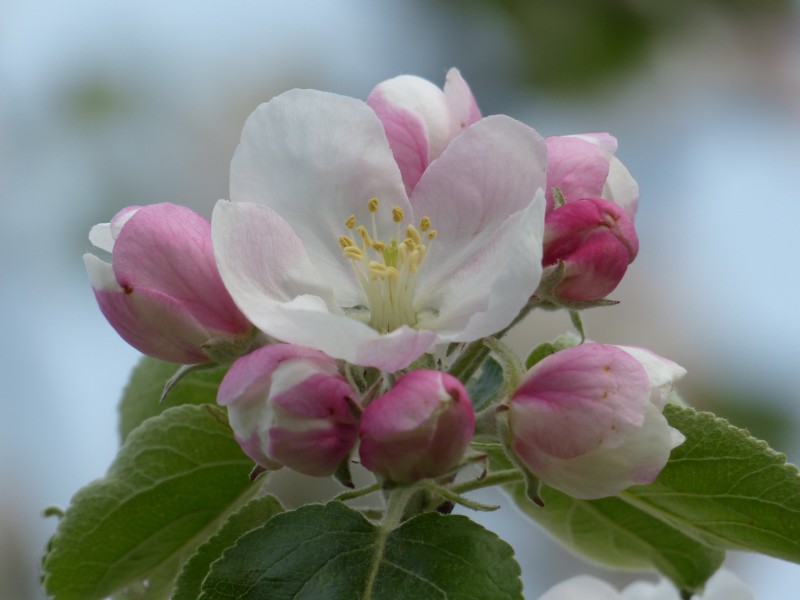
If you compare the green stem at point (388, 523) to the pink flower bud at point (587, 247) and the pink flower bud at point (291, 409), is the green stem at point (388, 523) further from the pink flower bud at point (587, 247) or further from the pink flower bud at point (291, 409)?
the pink flower bud at point (587, 247)

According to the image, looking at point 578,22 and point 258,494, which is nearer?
point 258,494

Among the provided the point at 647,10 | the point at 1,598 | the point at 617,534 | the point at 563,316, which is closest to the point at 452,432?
the point at 617,534

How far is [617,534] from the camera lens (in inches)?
64.7

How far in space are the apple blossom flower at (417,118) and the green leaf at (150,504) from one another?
1.28 feet

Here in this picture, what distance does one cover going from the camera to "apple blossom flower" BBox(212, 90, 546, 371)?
117 cm

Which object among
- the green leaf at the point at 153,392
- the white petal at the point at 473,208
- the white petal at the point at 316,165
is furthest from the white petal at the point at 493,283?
the green leaf at the point at 153,392

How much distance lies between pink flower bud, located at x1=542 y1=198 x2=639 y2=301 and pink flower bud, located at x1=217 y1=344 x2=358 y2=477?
0.91 ft

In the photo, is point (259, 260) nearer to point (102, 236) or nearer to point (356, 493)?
point (102, 236)

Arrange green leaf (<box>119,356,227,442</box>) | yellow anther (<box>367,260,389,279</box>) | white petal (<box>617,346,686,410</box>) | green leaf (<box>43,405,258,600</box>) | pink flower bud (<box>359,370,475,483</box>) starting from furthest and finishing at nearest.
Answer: green leaf (<box>119,356,227,442</box>) < green leaf (<box>43,405,258,600</box>) < yellow anther (<box>367,260,389,279</box>) < white petal (<box>617,346,686,410</box>) < pink flower bud (<box>359,370,475,483</box>)

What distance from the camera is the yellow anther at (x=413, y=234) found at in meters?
1.32

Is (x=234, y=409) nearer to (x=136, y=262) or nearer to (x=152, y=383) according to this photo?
(x=136, y=262)

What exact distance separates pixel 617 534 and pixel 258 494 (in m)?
0.52

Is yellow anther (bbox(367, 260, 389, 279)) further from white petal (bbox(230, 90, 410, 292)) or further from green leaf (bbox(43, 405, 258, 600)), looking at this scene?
green leaf (bbox(43, 405, 258, 600))

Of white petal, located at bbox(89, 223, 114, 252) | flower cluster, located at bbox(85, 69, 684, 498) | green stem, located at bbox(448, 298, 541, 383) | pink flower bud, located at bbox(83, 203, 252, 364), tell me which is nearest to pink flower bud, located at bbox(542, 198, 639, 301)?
flower cluster, located at bbox(85, 69, 684, 498)
